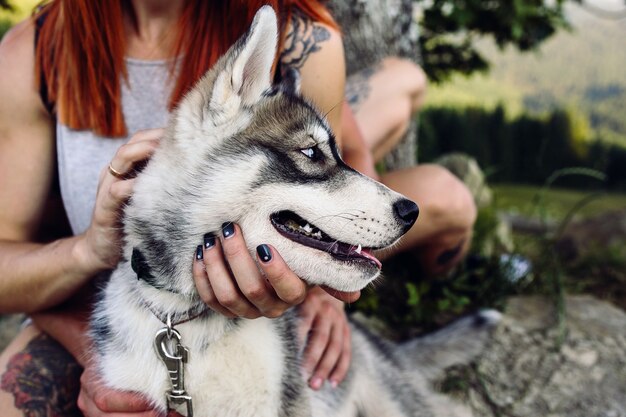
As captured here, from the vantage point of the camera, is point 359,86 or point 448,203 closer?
point 448,203

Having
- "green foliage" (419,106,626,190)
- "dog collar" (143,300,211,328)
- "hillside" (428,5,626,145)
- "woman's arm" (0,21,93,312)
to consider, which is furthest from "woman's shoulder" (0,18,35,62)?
"hillside" (428,5,626,145)

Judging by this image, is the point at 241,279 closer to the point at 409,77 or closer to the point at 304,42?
the point at 304,42

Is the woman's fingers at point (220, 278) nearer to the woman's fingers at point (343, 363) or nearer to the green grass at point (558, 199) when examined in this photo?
the woman's fingers at point (343, 363)

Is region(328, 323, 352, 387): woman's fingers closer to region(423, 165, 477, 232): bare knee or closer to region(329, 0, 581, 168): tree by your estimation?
region(423, 165, 477, 232): bare knee

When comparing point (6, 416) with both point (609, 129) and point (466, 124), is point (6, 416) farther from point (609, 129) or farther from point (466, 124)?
point (609, 129)

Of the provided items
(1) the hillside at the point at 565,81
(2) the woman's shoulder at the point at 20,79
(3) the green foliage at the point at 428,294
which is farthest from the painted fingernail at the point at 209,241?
(1) the hillside at the point at 565,81

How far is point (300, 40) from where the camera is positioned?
8.03 feet

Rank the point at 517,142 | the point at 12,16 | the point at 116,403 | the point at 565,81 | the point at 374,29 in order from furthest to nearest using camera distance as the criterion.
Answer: the point at 565,81 → the point at 517,142 → the point at 12,16 → the point at 374,29 → the point at 116,403

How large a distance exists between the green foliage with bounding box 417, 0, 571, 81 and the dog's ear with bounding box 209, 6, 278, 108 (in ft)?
10.5

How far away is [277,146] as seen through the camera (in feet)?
5.72

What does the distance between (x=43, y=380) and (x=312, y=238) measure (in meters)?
1.34

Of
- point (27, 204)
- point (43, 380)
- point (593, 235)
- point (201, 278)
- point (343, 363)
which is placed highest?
point (201, 278)

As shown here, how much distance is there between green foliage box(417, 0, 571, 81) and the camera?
4574 millimetres

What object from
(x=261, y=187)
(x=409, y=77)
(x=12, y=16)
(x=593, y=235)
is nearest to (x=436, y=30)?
(x=409, y=77)
